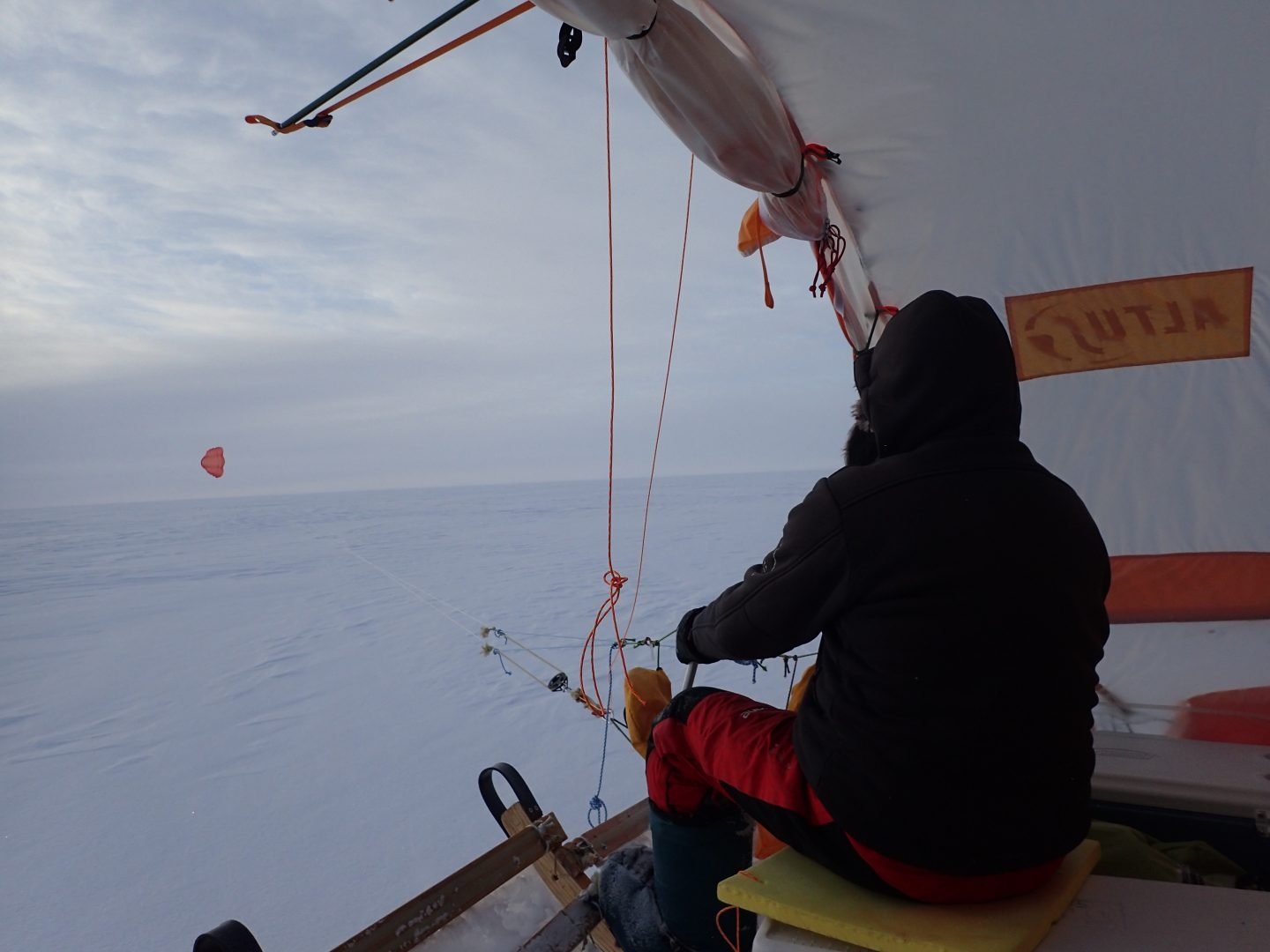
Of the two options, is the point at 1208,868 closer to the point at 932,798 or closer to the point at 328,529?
the point at 932,798

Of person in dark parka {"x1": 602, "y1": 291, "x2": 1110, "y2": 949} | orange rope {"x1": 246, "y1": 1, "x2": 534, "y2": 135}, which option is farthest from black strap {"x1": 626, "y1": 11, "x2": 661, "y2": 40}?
person in dark parka {"x1": 602, "y1": 291, "x2": 1110, "y2": 949}

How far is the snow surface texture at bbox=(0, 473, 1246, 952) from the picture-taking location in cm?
289

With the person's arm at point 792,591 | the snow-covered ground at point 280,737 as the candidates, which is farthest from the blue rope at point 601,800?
the person's arm at point 792,591

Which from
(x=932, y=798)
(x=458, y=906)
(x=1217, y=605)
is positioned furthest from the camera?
(x=1217, y=605)

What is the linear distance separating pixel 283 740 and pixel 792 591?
4.22 metres

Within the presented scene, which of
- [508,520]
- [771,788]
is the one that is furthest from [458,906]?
[508,520]

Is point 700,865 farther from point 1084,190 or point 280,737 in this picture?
point 280,737

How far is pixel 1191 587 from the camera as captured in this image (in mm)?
2527

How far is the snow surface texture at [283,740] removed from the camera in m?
2.89

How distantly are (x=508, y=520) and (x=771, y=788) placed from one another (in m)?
18.4

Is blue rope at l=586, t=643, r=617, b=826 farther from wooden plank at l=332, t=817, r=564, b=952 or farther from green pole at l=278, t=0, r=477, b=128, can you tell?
green pole at l=278, t=0, r=477, b=128

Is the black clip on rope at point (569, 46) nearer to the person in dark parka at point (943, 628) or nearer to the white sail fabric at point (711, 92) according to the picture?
the white sail fabric at point (711, 92)

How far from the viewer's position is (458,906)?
1892mm

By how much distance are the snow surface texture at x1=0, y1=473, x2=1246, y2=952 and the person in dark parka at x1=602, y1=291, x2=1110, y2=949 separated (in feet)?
4.29
